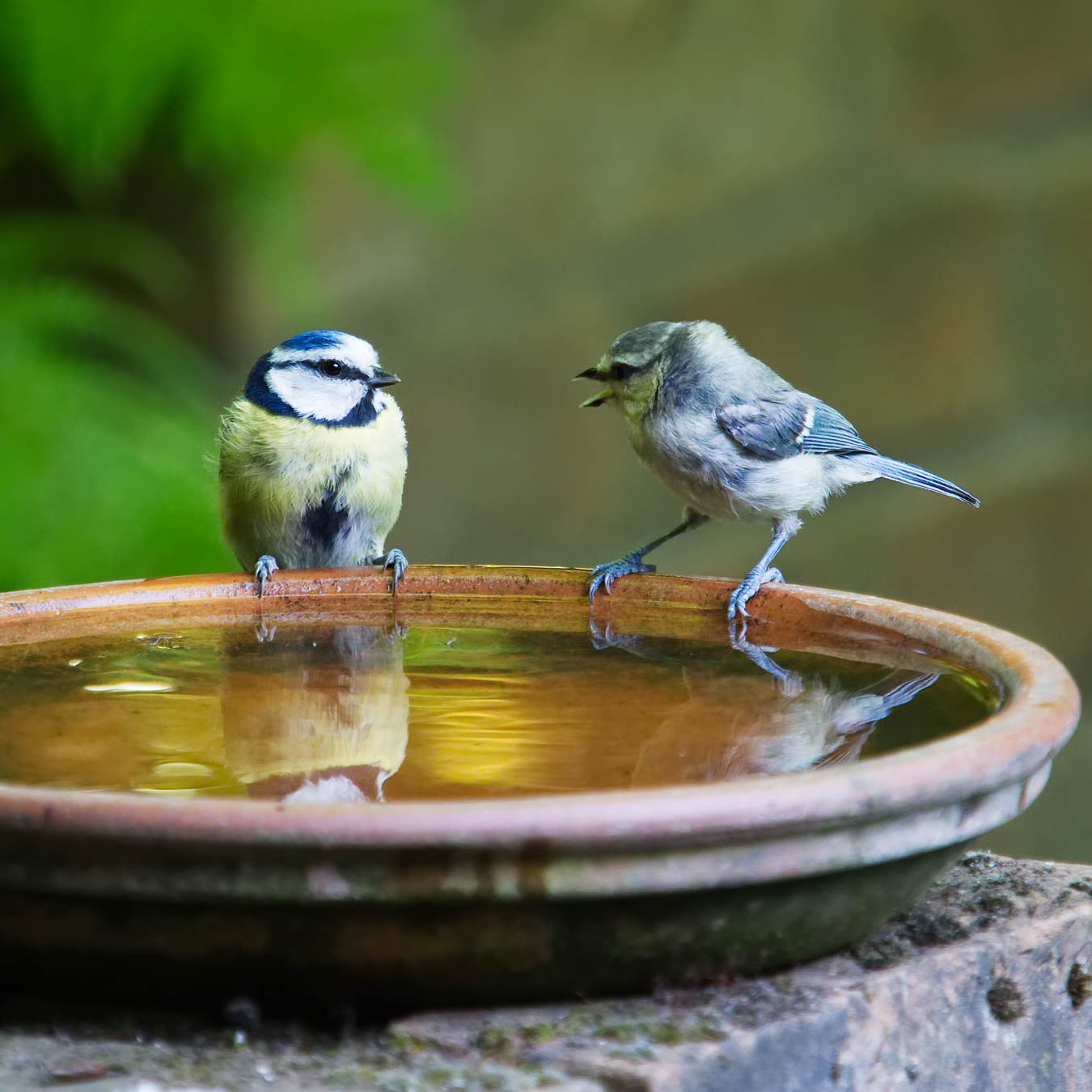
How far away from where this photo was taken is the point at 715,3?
187 inches

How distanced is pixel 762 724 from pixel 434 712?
0.35 m

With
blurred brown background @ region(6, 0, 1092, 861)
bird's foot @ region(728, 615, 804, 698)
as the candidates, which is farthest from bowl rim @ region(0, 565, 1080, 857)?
blurred brown background @ region(6, 0, 1092, 861)

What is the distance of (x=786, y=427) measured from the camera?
102 inches

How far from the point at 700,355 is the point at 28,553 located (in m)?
1.54

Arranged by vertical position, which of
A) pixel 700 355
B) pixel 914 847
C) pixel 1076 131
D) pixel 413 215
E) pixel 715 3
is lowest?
pixel 914 847

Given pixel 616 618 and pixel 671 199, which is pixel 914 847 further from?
pixel 671 199

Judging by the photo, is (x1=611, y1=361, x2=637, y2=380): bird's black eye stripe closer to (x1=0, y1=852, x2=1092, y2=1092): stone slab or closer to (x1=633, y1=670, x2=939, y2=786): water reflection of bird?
(x1=633, y1=670, x2=939, y2=786): water reflection of bird

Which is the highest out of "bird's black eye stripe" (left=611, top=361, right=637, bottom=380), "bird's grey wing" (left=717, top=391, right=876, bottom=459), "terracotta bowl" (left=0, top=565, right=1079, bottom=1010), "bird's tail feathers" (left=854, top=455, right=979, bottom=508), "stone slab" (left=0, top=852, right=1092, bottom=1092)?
"bird's black eye stripe" (left=611, top=361, right=637, bottom=380)

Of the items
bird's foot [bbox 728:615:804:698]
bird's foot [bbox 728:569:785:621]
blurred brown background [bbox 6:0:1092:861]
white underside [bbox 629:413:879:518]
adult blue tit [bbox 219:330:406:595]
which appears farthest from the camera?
blurred brown background [bbox 6:0:1092:861]

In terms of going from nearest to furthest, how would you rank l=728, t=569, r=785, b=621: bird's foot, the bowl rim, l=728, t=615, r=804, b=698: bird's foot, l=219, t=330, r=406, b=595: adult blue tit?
the bowl rim
l=728, t=615, r=804, b=698: bird's foot
l=728, t=569, r=785, b=621: bird's foot
l=219, t=330, r=406, b=595: adult blue tit

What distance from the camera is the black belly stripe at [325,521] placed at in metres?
2.66

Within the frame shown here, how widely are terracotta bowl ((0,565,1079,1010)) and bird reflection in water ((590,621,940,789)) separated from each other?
17 cm

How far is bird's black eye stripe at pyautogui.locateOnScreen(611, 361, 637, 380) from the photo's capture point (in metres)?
2.61

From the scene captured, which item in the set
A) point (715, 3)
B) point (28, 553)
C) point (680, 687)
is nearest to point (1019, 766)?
point (680, 687)
